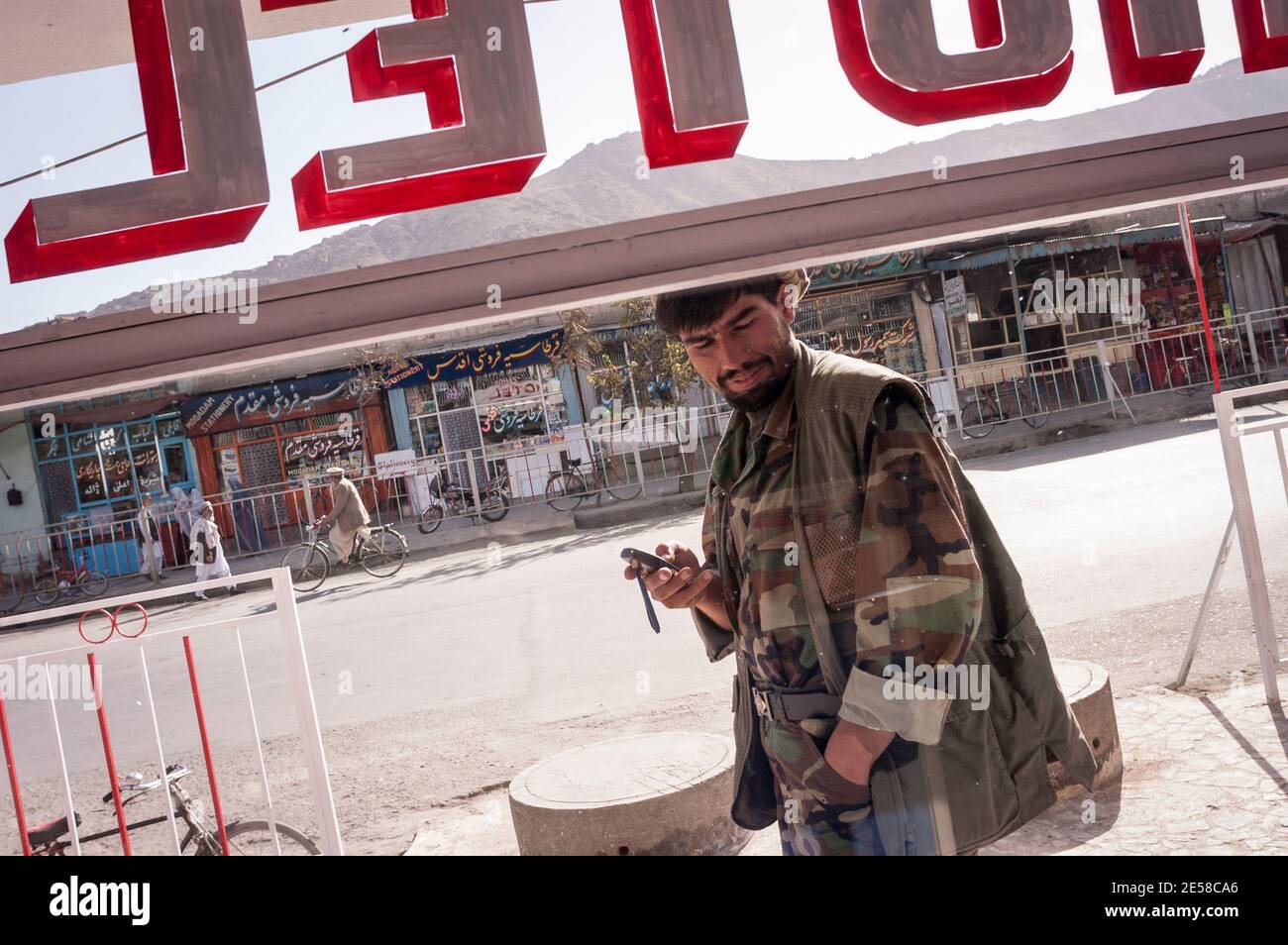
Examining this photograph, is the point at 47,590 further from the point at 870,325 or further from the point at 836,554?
the point at 836,554

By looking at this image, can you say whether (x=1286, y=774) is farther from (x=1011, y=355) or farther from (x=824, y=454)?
(x=824, y=454)

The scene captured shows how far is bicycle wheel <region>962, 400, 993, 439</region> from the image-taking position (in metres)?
6.11

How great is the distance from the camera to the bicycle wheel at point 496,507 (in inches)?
502

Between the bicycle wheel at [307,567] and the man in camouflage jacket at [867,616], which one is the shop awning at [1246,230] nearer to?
the man in camouflage jacket at [867,616]

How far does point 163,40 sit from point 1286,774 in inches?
146

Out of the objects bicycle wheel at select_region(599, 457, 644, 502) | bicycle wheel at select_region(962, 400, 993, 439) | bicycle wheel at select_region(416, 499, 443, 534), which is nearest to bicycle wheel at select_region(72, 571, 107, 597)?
bicycle wheel at select_region(416, 499, 443, 534)

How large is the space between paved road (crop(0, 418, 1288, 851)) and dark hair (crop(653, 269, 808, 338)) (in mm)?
2425

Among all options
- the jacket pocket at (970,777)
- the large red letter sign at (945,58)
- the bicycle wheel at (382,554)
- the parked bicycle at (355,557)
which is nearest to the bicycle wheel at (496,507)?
the parked bicycle at (355,557)

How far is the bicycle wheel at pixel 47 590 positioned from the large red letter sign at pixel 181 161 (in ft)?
34.9

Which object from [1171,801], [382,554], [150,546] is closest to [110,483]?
[150,546]

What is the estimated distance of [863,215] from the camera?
4.93ft

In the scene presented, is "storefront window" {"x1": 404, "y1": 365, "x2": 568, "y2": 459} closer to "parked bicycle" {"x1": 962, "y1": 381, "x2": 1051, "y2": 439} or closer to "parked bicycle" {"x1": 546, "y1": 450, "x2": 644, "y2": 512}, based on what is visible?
"parked bicycle" {"x1": 546, "y1": 450, "x2": 644, "y2": 512}

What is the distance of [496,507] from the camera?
12898mm
